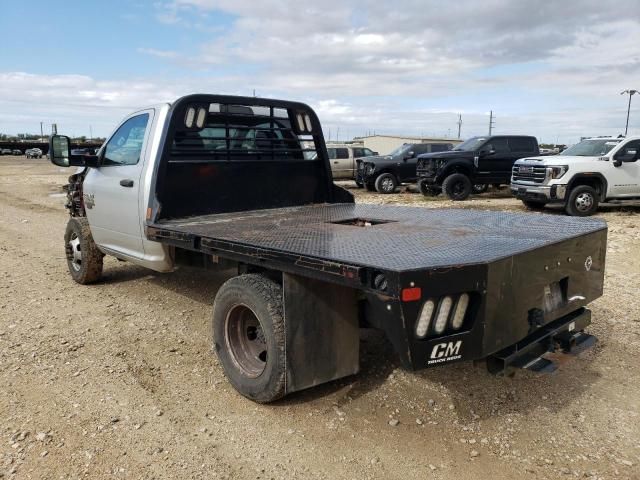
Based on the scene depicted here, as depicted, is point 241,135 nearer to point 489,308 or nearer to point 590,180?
point 489,308

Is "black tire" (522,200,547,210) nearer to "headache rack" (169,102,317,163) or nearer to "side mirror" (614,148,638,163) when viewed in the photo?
"side mirror" (614,148,638,163)

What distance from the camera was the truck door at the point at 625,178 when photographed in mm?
12578

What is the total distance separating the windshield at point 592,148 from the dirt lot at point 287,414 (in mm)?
8874

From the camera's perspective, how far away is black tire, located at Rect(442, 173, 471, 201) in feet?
51.8

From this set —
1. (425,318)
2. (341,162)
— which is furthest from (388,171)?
(425,318)

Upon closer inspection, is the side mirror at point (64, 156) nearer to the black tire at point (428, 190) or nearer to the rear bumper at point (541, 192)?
the rear bumper at point (541, 192)

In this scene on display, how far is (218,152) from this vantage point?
5289mm

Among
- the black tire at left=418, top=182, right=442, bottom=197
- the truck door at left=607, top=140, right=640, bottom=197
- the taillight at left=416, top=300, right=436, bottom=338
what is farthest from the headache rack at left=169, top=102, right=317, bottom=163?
the black tire at left=418, top=182, right=442, bottom=197

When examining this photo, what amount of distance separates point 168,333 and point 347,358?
84.5 inches

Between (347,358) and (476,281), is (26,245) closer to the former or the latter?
(347,358)

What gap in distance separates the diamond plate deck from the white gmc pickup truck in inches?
332

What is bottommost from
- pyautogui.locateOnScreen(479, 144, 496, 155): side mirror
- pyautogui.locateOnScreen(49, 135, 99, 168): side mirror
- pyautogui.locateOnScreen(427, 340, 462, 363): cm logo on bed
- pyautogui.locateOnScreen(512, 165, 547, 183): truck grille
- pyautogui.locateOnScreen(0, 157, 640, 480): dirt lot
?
pyautogui.locateOnScreen(0, 157, 640, 480): dirt lot

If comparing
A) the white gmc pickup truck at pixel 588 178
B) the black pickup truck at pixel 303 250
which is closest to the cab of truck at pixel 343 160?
the white gmc pickup truck at pixel 588 178

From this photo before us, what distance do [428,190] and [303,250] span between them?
46.9 ft
